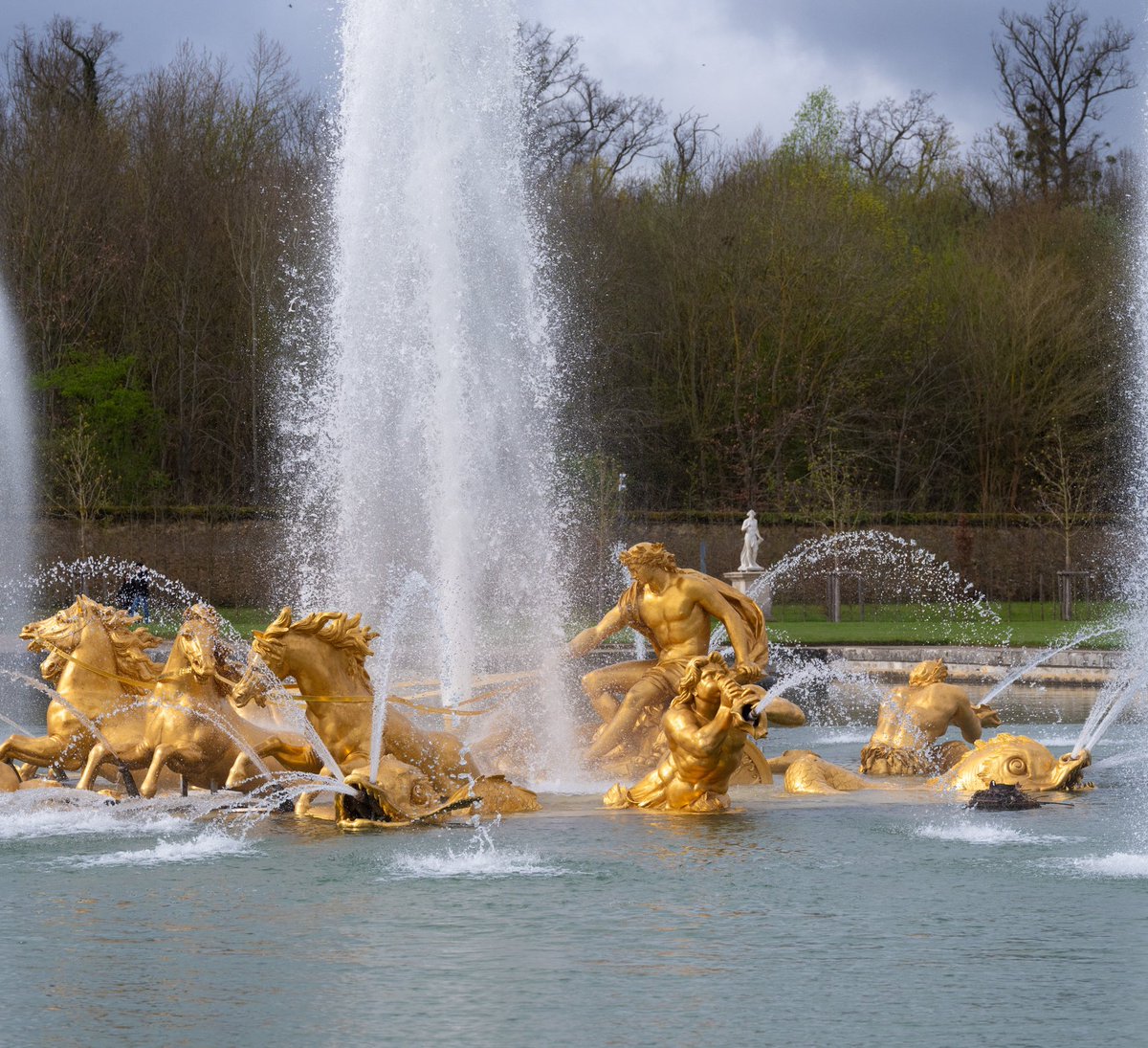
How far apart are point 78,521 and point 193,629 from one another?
83.5 feet

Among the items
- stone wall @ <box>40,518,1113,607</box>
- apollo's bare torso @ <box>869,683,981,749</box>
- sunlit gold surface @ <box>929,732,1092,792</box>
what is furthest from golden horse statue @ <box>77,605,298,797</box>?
stone wall @ <box>40,518,1113,607</box>

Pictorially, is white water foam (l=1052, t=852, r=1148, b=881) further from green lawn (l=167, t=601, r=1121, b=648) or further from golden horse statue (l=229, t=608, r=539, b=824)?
green lawn (l=167, t=601, r=1121, b=648)

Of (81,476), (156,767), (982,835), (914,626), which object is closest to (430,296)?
(156,767)

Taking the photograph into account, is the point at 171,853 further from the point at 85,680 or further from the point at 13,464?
the point at 13,464

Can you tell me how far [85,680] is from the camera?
9.02 metres

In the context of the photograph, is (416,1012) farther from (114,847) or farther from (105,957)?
(114,847)

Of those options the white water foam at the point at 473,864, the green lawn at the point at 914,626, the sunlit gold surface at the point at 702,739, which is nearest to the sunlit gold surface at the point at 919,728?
the sunlit gold surface at the point at 702,739

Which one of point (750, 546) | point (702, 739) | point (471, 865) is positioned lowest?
point (471, 865)

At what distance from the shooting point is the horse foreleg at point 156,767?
338 inches

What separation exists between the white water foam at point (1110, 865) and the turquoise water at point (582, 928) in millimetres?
21

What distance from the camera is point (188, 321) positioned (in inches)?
1451

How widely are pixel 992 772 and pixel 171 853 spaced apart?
14.2 ft

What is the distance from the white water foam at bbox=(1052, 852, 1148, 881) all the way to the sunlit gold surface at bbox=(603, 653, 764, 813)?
1.62 meters

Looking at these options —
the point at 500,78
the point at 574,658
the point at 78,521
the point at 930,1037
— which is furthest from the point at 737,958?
the point at 78,521
